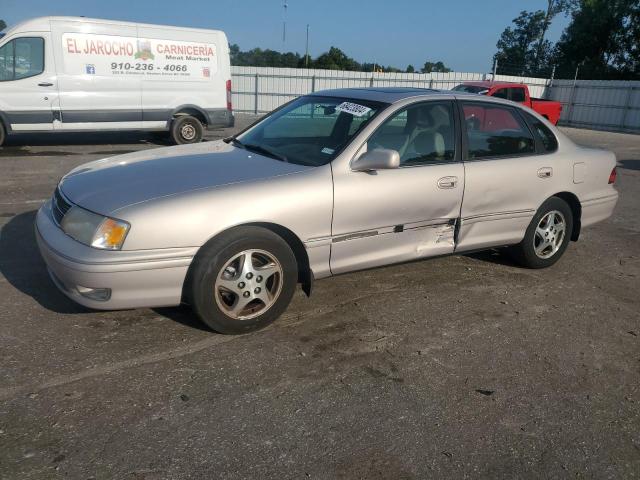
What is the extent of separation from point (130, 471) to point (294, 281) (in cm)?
158

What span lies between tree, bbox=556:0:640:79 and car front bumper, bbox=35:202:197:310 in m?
42.2

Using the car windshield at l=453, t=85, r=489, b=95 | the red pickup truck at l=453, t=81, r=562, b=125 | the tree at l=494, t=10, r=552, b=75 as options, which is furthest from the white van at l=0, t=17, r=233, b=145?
the tree at l=494, t=10, r=552, b=75

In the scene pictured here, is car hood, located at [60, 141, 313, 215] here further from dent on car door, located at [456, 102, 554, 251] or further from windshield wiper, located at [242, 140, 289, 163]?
dent on car door, located at [456, 102, 554, 251]

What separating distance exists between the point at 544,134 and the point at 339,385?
124 inches

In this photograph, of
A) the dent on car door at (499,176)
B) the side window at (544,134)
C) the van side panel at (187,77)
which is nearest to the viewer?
the dent on car door at (499,176)

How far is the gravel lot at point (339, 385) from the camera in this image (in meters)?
2.38

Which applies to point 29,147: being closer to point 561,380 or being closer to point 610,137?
point 561,380

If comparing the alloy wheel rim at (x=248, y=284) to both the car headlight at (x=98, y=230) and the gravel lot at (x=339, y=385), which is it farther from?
the car headlight at (x=98, y=230)

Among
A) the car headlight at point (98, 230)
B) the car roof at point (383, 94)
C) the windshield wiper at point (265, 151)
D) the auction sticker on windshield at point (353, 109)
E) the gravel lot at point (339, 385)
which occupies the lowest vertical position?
the gravel lot at point (339, 385)

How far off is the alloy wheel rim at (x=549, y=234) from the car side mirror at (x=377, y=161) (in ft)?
6.29

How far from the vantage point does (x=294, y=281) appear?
11.5 feet

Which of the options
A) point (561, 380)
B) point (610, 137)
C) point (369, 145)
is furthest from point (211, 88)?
point (610, 137)

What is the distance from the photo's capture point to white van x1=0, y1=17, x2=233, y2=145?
9.93 m

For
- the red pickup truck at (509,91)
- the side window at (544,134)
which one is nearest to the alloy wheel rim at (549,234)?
the side window at (544,134)
